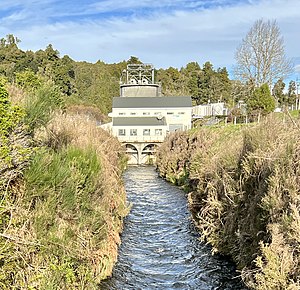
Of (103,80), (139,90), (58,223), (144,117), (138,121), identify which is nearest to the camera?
(58,223)

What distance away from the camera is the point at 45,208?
7762 mm

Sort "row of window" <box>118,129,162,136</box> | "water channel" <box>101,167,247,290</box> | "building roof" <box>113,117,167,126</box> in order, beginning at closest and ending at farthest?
"water channel" <box>101,167,247,290</box>, "row of window" <box>118,129,162,136</box>, "building roof" <box>113,117,167,126</box>

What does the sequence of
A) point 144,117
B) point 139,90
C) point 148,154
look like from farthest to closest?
point 139,90 < point 144,117 < point 148,154

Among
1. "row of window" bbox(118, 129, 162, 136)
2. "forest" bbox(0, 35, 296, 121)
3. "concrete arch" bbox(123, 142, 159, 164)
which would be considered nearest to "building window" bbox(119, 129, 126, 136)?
"row of window" bbox(118, 129, 162, 136)

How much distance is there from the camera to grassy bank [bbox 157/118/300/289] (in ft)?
24.4

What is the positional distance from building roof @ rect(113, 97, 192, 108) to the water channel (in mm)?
33058

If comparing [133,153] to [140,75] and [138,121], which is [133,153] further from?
[140,75]

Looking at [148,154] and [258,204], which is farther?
[148,154]

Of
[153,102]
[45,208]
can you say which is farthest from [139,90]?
[45,208]

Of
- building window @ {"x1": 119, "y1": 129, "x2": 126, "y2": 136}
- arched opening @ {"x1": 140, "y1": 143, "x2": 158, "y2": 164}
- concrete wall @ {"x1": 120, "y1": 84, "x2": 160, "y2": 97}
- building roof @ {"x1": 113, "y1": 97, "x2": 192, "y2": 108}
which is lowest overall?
arched opening @ {"x1": 140, "y1": 143, "x2": 158, "y2": 164}

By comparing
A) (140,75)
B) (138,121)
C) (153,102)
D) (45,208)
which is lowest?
(45,208)

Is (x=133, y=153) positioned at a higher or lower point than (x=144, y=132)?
lower

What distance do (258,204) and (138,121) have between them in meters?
40.2

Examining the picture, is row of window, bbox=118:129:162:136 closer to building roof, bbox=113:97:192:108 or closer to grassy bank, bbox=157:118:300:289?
building roof, bbox=113:97:192:108
